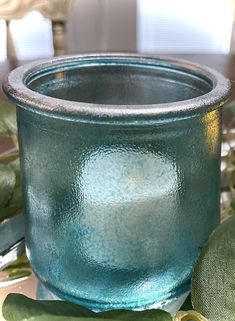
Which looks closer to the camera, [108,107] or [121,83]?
[108,107]

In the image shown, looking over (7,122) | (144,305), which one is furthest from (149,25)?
(144,305)

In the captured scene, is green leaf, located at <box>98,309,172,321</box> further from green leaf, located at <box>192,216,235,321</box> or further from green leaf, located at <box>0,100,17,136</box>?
green leaf, located at <box>0,100,17,136</box>

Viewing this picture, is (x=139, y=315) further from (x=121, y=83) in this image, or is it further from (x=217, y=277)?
(x=121, y=83)

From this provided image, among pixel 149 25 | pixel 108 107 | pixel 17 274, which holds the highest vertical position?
pixel 108 107

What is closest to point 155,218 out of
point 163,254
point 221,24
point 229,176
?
point 163,254

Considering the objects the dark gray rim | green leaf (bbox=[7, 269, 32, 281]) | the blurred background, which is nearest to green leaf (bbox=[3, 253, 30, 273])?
green leaf (bbox=[7, 269, 32, 281])
